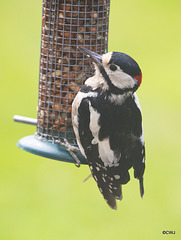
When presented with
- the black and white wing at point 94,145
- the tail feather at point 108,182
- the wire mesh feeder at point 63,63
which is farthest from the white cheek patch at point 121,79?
the tail feather at point 108,182

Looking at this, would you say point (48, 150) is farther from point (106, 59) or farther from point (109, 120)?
point (106, 59)

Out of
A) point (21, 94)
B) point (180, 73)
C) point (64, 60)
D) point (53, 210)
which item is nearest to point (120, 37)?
point (180, 73)

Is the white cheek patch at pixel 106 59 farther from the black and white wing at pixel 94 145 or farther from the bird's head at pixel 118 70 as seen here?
the black and white wing at pixel 94 145

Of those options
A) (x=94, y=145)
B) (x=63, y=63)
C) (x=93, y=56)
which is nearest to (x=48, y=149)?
(x=94, y=145)

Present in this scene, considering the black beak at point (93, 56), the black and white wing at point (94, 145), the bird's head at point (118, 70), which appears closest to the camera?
the bird's head at point (118, 70)

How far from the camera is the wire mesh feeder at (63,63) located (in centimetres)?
464

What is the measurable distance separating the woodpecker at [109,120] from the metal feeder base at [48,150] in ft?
0.36

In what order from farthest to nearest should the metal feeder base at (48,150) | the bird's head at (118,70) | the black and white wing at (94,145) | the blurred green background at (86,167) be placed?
the blurred green background at (86,167)
the metal feeder base at (48,150)
the black and white wing at (94,145)
the bird's head at (118,70)

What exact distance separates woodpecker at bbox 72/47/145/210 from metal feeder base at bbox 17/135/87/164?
0.36 ft

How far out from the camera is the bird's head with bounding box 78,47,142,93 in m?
4.21

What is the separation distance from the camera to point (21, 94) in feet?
25.0

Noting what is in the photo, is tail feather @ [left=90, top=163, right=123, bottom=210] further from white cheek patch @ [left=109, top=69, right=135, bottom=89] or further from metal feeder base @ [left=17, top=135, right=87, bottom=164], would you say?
white cheek patch @ [left=109, top=69, right=135, bottom=89]

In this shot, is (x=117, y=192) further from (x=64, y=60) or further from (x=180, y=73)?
(x=180, y=73)

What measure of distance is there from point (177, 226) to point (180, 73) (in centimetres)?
235
